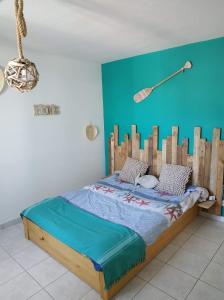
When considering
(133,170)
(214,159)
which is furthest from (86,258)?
(214,159)

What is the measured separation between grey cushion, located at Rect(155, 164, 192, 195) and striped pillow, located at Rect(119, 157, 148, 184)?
368 mm

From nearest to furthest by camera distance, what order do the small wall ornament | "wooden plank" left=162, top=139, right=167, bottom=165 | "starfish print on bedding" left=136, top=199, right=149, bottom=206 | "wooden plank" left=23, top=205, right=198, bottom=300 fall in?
the small wall ornament, "wooden plank" left=23, top=205, right=198, bottom=300, "starfish print on bedding" left=136, top=199, right=149, bottom=206, "wooden plank" left=162, top=139, right=167, bottom=165

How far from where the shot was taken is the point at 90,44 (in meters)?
2.69

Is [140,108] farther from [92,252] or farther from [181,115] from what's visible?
[92,252]

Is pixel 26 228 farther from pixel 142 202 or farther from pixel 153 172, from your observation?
pixel 153 172

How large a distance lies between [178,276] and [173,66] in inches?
101

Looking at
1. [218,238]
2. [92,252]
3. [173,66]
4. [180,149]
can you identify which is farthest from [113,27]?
[218,238]

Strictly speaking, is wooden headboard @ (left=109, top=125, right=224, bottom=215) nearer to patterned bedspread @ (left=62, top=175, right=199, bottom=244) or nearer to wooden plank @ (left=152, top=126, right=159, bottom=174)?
wooden plank @ (left=152, top=126, right=159, bottom=174)

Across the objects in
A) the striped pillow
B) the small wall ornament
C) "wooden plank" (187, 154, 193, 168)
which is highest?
the small wall ornament

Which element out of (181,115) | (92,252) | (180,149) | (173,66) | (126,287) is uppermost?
(173,66)

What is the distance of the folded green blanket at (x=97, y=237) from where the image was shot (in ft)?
5.76

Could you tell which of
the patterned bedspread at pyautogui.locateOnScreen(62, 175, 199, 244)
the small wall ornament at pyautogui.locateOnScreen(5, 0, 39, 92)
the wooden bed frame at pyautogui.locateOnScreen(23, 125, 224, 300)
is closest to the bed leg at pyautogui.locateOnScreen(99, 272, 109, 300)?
the wooden bed frame at pyautogui.locateOnScreen(23, 125, 224, 300)

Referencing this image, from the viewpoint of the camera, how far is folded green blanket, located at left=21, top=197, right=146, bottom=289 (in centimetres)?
176

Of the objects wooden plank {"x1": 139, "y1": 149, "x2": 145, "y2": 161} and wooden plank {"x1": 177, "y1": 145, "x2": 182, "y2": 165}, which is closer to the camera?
wooden plank {"x1": 177, "y1": 145, "x2": 182, "y2": 165}
